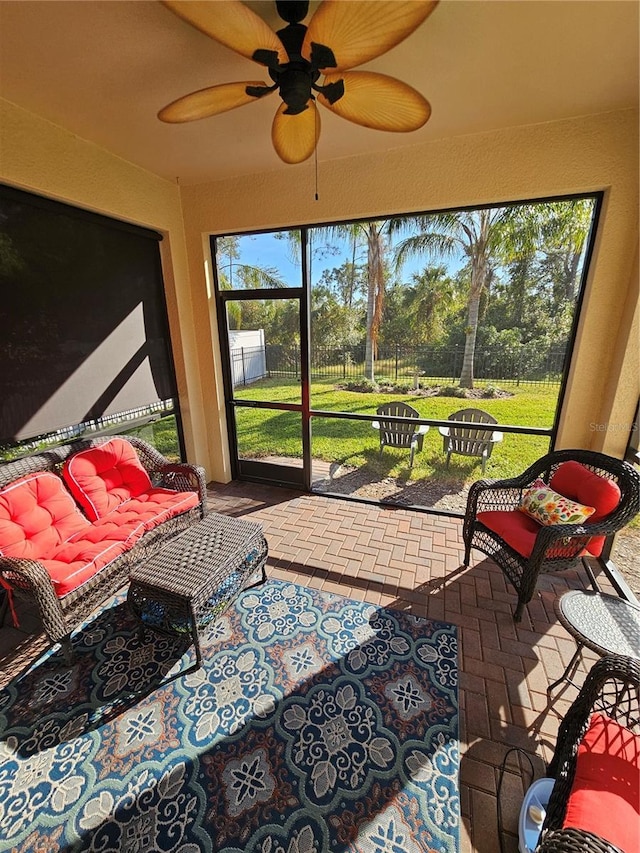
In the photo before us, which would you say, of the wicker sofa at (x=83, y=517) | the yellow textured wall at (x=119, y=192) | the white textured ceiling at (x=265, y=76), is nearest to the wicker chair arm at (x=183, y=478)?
the wicker sofa at (x=83, y=517)

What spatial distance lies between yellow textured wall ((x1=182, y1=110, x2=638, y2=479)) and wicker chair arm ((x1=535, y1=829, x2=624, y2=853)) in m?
2.56

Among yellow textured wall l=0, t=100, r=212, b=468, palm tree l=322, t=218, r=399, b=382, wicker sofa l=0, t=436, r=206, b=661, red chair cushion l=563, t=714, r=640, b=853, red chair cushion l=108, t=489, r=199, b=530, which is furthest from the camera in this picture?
palm tree l=322, t=218, r=399, b=382

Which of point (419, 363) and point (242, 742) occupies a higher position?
point (419, 363)

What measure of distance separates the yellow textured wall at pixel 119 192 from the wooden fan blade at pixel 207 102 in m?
1.38

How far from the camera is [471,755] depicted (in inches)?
64.5

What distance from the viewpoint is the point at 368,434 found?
4.42m

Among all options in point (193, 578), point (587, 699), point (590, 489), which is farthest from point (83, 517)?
point (590, 489)

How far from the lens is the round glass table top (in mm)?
1588

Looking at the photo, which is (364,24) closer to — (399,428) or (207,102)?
(207,102)

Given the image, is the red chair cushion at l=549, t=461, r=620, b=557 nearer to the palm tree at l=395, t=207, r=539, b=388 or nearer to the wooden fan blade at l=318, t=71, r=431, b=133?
the palm tree at l=395, t=207, r=539, b=388

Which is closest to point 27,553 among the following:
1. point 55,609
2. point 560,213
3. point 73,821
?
A: point 55,609

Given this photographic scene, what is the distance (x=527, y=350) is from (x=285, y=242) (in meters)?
2.56

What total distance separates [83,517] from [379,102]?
321cm

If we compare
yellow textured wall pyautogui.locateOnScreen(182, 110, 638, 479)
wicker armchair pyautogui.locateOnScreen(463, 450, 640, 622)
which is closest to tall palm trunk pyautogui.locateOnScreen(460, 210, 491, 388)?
yellow textured wall pyautogui.locateOnScreen(182, 110, 638, 479)
